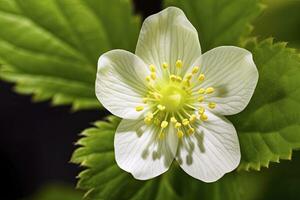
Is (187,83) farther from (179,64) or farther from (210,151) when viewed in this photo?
(210,151)

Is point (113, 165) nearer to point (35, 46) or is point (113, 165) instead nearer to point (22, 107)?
point (35, 46)

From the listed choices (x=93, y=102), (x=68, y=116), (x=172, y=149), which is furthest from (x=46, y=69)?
(x=68, y=116)

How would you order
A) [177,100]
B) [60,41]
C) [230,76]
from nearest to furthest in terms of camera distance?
[230,76] < [177,100] < [60,41]

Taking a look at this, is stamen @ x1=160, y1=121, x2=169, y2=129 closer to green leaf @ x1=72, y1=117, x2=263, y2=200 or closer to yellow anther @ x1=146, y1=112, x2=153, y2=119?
yellow anther @ x1=146, y1=112, x2=153, y2=119

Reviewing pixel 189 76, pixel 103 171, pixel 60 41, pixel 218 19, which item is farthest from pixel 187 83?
pixel 60 41

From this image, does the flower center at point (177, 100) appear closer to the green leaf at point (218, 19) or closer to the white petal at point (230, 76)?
the white petal at point (230, 76)
